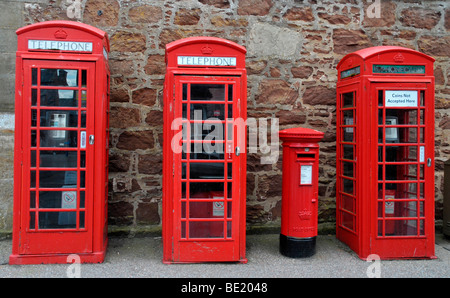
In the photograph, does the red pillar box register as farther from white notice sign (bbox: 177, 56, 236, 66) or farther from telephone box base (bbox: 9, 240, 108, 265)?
telephone box base (bbox: 9, 240, 108, 265)

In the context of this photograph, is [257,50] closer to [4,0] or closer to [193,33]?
[193,33]

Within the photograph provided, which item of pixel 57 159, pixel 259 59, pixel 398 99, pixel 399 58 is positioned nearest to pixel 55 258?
pixel 57 159

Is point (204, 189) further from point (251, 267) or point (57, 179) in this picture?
point (57, 179)

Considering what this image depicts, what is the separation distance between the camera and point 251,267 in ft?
13.7

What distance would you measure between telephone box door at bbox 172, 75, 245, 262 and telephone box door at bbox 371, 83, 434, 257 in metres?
1.76

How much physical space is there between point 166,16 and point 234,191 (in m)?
2.80

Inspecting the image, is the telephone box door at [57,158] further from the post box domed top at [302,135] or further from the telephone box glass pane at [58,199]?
the post box domed top at [302,135]

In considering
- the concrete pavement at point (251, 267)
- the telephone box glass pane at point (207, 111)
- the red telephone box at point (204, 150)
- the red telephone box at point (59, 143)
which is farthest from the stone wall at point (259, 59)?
the telephone box glass pane at point (207, 111)

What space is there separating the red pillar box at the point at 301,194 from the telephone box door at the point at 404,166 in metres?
0.77

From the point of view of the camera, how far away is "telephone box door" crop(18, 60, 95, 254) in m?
4.05

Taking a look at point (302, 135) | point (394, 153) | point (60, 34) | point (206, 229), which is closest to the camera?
point (60, 34)

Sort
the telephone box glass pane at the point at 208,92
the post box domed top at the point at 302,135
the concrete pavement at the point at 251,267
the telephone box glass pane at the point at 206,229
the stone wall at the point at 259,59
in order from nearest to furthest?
1. the concrete pavement at the point at 251,267
2. the telephone box glass pane at the point at 208,92
3. the telephone box glass pane at the point at 206,229
4. the post box domed top at the point at 302,135
5. the stone wall at the point at 259,59

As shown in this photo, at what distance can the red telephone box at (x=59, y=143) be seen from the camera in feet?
13.2

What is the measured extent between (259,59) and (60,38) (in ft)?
8.92
